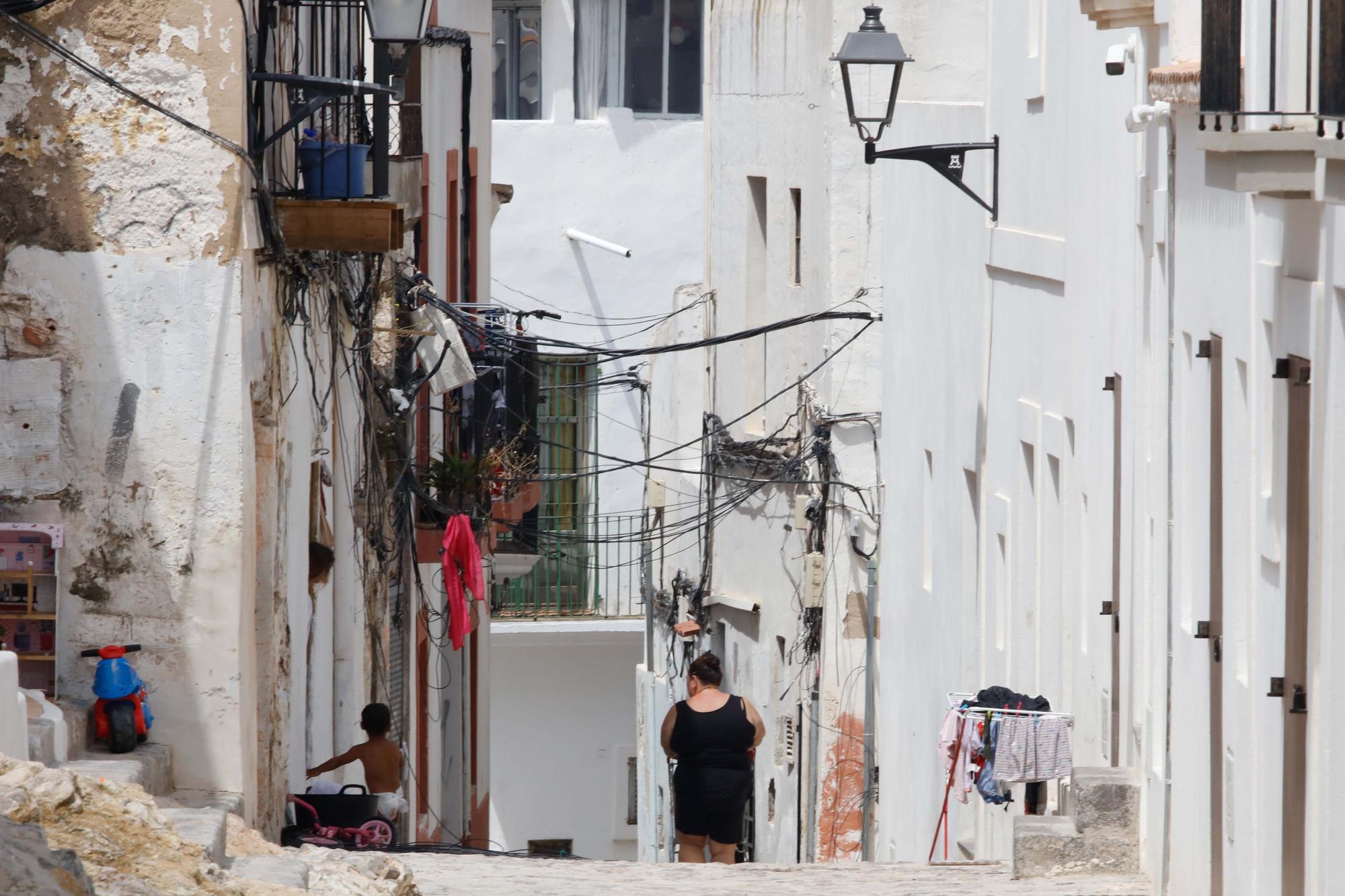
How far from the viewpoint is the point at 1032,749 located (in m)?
10.5

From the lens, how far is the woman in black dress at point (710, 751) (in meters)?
12.7

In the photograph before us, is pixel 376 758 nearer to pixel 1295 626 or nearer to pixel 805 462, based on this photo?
pixel 1295 626

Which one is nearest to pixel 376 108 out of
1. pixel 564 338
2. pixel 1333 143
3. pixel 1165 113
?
pixel 1165 113

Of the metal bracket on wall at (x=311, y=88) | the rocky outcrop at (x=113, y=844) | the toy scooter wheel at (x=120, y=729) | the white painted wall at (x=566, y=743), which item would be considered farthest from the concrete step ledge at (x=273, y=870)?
the white painted wall at (x=566, y=743)

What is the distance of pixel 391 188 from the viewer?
14.5m

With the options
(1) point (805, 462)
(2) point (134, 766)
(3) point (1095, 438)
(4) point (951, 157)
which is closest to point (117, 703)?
(2) point (134, 766)

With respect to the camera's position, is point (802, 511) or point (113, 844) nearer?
point (113, 844)

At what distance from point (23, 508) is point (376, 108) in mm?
2390

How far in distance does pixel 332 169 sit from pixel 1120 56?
3782 mm

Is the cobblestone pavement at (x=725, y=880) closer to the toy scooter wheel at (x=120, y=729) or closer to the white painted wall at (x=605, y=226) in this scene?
the toy scooter wheel at (x=120, y=729)

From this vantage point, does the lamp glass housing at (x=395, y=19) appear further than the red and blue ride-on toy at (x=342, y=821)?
No

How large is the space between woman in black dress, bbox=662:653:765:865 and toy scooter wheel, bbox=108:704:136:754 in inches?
165

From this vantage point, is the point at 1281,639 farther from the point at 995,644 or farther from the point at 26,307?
the point at 995,644

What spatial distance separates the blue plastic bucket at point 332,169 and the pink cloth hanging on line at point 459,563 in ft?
19.2
